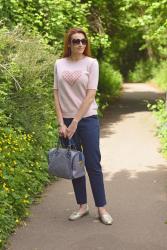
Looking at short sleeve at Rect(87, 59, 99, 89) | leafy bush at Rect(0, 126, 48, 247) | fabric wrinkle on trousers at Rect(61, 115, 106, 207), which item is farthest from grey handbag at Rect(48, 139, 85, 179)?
short sleeve at Rect(87, 59, 99, 89)

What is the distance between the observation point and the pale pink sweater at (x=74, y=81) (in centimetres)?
550

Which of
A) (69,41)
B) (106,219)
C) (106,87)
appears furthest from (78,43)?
(106,87)

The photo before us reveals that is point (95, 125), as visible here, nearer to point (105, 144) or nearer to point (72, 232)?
point (72, 232)

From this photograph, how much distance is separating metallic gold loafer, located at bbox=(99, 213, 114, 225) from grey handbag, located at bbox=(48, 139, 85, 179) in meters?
0.61

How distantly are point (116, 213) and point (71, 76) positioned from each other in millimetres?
1935

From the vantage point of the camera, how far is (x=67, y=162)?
5.57 meters

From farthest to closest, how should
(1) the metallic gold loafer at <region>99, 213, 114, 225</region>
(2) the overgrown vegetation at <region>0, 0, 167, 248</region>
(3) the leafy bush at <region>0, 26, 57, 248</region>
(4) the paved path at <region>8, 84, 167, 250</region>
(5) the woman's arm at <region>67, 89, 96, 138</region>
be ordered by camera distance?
(2) the overgrown vegetation at <region>0, 0, 167, 248</region> → (3) the leafy bush at <region>0, 26, 57, 248</region> → (1) the metallic gold loafer at <region>99, 213, 114, 225</region> → (5) the woman's arm at <region>67, 89, 96, 138</region> → (4) the paved path at <region>8, 84, 167, 250</region>

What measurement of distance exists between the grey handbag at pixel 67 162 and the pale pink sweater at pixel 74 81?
40 cm

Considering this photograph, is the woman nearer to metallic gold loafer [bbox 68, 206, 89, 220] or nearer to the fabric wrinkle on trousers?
the fabric wrinkle on trousers

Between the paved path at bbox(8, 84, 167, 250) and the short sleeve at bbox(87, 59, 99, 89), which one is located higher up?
the short sleeve at bbox(87, 59, 99, 89)

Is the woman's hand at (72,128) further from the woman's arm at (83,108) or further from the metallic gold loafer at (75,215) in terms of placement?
the metallic gold loafer at (75,215)

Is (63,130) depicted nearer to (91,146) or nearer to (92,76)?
(91,146)

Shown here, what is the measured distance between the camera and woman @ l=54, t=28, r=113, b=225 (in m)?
5.50

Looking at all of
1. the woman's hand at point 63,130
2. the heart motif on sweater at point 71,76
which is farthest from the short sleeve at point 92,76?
the woman's hand at point 63,130
